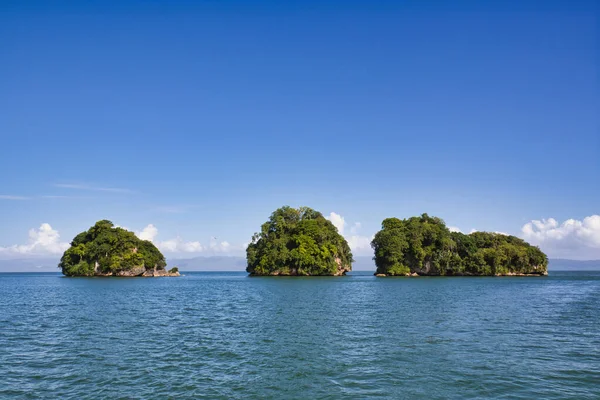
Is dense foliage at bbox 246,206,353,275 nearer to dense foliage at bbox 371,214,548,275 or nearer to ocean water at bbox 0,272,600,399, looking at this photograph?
dense foliage at bbox 371,214,548,275

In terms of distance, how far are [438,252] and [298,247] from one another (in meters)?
40.5

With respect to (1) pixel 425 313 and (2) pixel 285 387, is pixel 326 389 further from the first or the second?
(1) pixel 425 313

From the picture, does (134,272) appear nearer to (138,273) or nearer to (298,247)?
(138,273)

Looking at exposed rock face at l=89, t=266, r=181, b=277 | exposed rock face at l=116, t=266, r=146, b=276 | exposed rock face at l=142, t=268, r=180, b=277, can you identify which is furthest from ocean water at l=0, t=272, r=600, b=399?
exposed rock face at l=142, t=268, r=180, b=277

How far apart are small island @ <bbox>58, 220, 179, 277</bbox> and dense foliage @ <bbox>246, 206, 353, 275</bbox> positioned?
36.1 metres

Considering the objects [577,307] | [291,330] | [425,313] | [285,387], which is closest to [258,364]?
[285,387]

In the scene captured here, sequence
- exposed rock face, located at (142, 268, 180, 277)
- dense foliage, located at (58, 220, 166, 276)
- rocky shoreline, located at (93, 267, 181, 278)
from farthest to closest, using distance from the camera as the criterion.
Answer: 1. exposed rock face, located at (142, 268, 180, 277)
2. rocky shoreline, located at (93, 267, 181, 278)
3. dense foliage, located at (58, 220, 166, 276)

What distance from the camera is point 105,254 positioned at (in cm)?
12719

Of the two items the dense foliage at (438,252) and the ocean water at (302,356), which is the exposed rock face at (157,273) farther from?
the ocean water at (302,356)

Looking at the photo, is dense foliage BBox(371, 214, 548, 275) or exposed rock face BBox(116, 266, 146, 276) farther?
exposed rock face BBox(116, 266, 146, 276)

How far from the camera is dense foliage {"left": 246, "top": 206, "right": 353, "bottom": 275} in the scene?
118m

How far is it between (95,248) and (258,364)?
124511mm

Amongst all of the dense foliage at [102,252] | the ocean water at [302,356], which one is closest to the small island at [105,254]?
the dense foliage at [102,252]

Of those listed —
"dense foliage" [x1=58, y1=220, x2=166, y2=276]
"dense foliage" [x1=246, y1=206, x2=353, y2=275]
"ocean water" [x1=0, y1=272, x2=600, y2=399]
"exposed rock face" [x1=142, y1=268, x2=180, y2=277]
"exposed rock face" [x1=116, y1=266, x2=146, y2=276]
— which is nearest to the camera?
"ocean water" [x1=0, y1=272, x2=600, y2=399]
